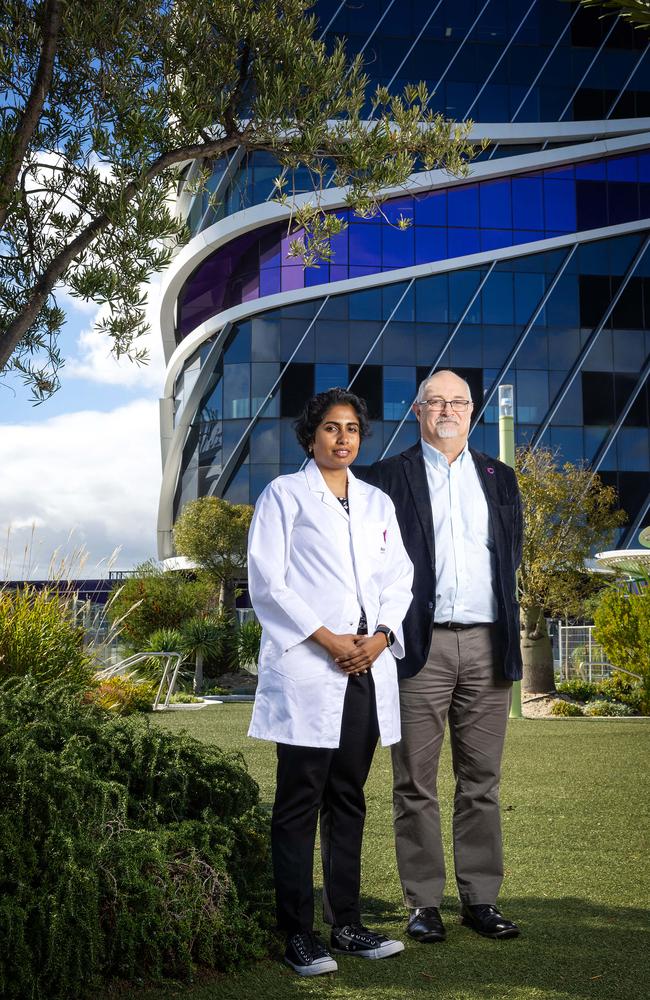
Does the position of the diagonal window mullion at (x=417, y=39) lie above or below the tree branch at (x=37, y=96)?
above

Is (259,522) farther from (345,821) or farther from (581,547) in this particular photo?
(581,547)

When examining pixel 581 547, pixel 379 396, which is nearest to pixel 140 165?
pixel 581 547

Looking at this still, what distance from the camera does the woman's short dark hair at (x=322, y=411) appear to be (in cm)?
459

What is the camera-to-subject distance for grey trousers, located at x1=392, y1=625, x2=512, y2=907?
466 cm

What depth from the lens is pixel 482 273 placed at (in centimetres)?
4034

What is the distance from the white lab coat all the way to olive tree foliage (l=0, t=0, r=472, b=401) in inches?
103

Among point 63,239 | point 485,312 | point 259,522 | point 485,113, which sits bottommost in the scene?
point 259,522

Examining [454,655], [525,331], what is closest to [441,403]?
[454,655]

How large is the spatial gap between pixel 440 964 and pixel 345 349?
3637 centimetres

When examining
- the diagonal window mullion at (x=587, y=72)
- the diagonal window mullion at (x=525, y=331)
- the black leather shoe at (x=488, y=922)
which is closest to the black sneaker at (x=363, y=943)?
the black leather shoe at (x=488, y=922)

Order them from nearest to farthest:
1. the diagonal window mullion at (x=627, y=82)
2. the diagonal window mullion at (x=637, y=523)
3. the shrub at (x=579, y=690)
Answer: the shrub at (x=579, y=690), the diagonal window mullion at (x=637, y=523), the diagonal window mullion at (x=627, y=82)

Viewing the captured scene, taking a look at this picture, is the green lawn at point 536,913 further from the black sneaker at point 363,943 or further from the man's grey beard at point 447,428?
the man's grey beard at point 447,428

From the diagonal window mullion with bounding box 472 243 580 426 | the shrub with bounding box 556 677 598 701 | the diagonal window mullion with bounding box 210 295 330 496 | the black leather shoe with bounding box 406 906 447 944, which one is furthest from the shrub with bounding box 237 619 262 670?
the black leather shoe with bounding box 406 906 447 944

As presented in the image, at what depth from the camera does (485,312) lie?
4019 centimetres
